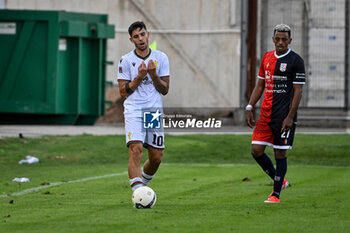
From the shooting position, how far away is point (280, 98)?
31.5 ft

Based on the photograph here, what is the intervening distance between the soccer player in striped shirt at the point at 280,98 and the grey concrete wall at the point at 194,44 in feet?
60.6

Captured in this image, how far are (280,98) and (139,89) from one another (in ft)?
5.26

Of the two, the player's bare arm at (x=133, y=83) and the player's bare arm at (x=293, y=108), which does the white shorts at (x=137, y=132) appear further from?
the player's bare arm at (x=293, y=108)

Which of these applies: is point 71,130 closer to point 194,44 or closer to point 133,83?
point 194,44

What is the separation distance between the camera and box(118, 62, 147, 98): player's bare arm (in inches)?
357

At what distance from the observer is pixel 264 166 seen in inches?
398

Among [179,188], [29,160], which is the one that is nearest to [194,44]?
[29,160]

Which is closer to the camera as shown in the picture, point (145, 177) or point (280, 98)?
point (280, 98)

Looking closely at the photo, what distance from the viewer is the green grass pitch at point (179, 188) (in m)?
7.71

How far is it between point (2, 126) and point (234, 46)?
891 cm

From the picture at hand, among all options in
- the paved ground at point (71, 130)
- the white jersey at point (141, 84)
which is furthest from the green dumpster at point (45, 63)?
the white jersey at point (141, 84)

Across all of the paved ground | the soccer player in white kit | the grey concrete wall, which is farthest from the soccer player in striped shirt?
the grey concrete wall

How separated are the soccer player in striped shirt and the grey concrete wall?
60.6ft

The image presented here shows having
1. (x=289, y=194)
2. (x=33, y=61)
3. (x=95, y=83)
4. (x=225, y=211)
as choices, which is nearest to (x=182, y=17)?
(x=95, y=83)
